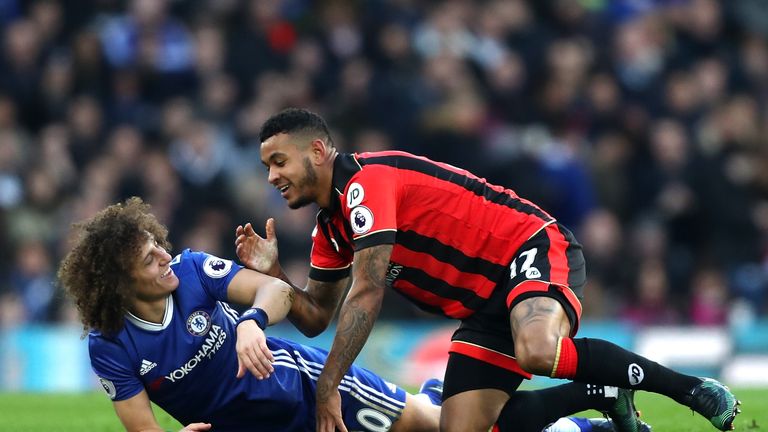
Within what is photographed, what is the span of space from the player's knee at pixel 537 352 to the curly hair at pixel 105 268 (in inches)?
81.6

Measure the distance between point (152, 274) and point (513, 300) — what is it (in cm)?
197

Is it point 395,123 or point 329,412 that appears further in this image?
point 395,123

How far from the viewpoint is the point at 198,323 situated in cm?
671

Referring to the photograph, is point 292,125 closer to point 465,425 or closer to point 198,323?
point 198,323

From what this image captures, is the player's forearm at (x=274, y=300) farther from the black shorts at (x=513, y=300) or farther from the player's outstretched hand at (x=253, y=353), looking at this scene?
the black shorts at (x=513, y=300)

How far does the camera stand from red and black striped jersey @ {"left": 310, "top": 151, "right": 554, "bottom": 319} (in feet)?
23.3

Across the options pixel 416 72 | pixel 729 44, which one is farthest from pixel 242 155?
pixel 729 44

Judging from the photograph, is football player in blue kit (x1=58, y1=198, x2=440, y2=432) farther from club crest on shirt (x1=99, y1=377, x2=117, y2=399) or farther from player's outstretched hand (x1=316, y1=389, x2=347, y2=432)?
player's outstretched hand (x1=316, y1=389, x2=347, y2=432)

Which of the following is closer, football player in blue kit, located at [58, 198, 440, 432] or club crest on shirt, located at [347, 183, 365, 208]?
football player in blue kit, located at [58, 198, 440, 432]

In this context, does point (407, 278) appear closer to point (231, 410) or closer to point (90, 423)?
point (231, 410)

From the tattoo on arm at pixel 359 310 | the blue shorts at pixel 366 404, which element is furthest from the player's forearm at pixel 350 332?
the blue shorts at pixel 366 404

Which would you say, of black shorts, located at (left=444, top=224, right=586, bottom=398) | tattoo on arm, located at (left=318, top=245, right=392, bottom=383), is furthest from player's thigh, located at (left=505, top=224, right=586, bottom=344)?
tattoo on arm, located at (left=318, top=245, right=392, bottom=383)

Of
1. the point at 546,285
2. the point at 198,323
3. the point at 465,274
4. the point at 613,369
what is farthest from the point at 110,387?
the point at 613,369

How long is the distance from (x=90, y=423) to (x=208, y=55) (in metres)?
7.88
